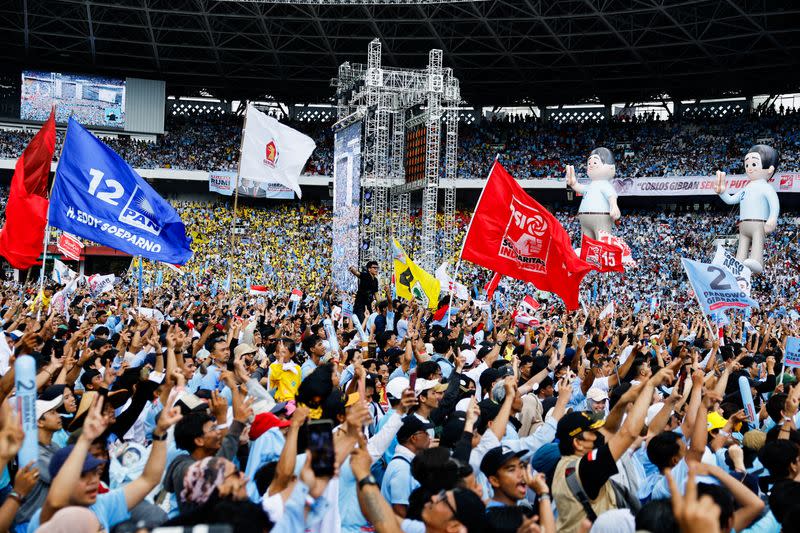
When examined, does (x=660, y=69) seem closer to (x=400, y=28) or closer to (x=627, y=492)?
(x=400, y=28)

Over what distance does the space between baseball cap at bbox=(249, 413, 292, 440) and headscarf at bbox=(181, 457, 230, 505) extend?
5.23 ft

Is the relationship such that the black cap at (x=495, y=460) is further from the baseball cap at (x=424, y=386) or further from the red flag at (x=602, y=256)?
the red flag at (x=602, y=256)

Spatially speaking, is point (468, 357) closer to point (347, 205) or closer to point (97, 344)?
point (97, 344)

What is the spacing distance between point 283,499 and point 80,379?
16.2 ft

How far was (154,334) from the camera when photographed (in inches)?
368

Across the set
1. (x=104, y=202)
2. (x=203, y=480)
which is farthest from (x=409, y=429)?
(x=104, y=202)

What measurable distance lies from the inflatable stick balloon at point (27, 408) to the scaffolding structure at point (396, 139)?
26.7m

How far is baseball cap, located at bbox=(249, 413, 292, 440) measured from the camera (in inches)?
222

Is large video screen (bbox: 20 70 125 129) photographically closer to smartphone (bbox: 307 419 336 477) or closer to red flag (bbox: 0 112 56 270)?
red flag (bbox: 0 112 56 270)

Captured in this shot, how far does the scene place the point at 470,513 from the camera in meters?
3.97

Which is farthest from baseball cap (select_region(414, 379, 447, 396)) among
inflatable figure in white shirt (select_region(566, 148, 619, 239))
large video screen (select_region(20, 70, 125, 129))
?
large video screen (select_region(20, 70, 125, 129))

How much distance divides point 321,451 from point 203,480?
2.08ft

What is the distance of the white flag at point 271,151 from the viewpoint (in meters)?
14.9

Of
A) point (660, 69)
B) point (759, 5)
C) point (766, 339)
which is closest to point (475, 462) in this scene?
point (766, 339)
